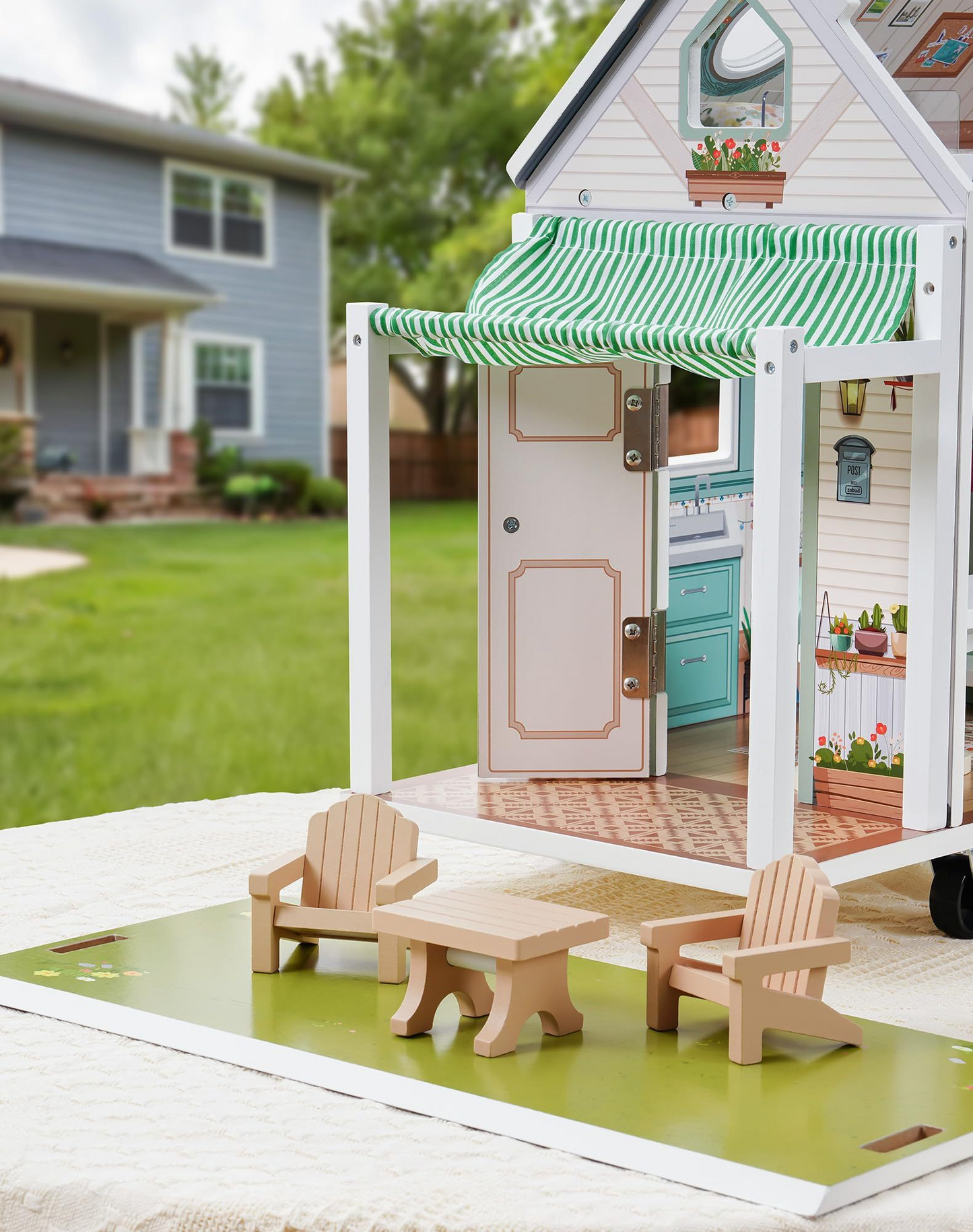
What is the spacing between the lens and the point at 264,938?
6.22 metres

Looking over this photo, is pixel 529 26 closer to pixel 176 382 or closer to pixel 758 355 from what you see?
pixel 176 382

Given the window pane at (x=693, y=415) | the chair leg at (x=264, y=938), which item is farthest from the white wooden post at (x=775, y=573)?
the window pane at (x=693, y=415)

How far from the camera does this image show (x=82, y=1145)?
502 centimetres

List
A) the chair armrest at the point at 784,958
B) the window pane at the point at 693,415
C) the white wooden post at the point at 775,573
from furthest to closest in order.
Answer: the window pane at the point at 693,415, the white wooden post at the point at 775,573, the chair armrest at the point at 784,958

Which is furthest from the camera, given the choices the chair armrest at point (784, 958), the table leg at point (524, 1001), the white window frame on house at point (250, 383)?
the white window frame on house at point (250, 383)

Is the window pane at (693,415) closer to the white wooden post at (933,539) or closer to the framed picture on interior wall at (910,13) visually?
the framed picture on interior wall at (910,13)

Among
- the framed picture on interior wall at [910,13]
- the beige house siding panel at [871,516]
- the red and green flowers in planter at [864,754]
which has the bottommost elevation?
the red and green flowers in planter at [864,754]

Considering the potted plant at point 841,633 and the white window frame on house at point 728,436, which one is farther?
the white window frame on house at point 728,436

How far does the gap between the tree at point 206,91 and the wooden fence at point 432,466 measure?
439 cm

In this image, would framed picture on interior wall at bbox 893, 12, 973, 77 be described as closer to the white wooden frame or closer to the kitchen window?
the white wooden frame

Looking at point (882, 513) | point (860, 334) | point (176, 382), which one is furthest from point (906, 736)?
point (176, 382)

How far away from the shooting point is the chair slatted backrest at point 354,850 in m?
6.27

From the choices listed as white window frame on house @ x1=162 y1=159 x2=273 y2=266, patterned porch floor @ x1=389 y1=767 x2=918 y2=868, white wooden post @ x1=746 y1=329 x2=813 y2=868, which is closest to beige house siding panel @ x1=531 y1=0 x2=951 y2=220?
white wooden post @ x1=746 y1=329 x2=813 y2=868

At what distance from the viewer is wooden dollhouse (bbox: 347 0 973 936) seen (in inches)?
251
